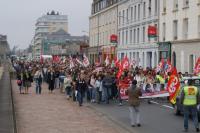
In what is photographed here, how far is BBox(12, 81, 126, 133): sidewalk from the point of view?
16.9 metres

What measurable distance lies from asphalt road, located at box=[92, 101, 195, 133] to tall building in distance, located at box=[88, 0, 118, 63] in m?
51.0

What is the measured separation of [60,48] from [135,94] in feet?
407

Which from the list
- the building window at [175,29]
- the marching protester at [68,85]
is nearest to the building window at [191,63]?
the building window at [175,29]

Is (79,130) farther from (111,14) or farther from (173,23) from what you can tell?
(111,14)

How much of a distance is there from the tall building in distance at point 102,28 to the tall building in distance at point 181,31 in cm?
2256

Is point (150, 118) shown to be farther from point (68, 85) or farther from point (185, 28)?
point (185, 28)

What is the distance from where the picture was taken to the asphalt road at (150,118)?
56.3 ft

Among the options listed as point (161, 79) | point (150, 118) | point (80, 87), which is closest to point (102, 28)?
point (161, 79)

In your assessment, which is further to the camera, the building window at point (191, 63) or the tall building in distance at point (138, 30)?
the tall building in distance at point (138, 30)

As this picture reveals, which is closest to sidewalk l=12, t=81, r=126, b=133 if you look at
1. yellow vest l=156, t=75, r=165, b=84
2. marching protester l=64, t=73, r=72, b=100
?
marching protester l=64, t=73, r=72, b=100

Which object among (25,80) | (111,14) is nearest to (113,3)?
(111,14)

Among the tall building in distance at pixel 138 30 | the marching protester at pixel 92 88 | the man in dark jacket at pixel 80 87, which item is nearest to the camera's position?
the man in dark jacket at pixel 80 87

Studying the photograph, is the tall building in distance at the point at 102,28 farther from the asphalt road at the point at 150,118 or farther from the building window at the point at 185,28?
the asphalt road at the point at 150,118

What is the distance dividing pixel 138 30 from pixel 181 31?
1579 centimetres
